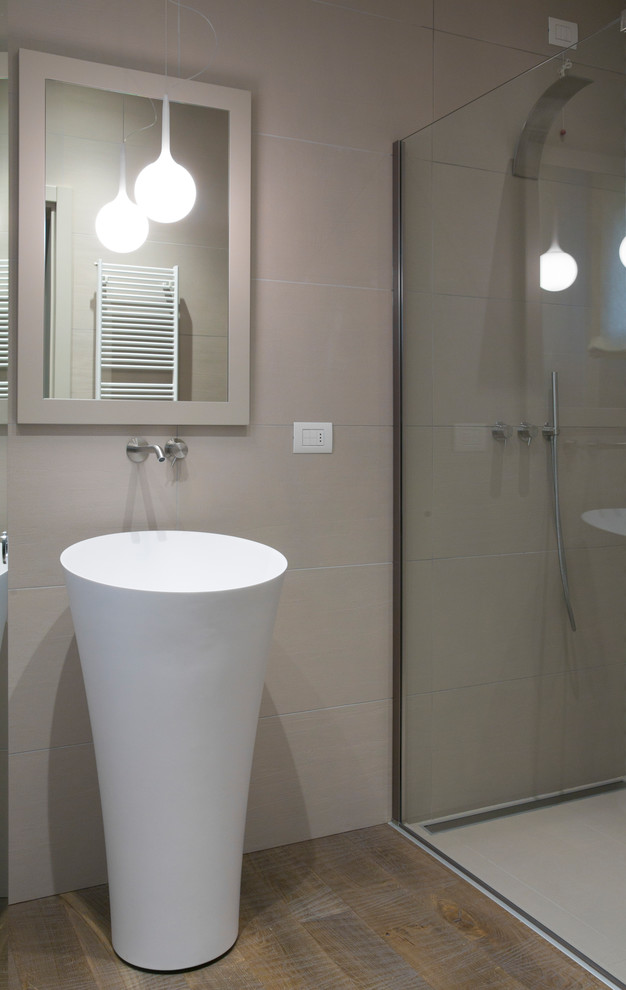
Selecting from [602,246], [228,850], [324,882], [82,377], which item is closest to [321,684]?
[324,882]

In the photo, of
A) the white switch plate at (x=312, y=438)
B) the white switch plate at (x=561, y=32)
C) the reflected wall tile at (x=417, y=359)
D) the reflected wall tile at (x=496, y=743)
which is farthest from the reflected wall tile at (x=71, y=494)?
the white switch plate at (x=561, y=32)

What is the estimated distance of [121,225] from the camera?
2.00 meters

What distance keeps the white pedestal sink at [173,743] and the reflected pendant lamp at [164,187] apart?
0.92m

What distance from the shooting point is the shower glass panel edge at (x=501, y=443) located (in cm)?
169

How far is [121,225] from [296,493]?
2.76ft

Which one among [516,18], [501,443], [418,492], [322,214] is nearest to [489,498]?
[501,443]

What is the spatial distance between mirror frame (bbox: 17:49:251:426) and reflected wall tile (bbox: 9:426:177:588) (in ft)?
0.20

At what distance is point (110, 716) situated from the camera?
161 centimetres

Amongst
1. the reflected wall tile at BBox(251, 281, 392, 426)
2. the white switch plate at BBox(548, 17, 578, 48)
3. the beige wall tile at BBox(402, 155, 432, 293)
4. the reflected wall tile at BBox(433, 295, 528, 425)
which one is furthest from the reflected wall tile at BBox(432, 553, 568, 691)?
the white switch plate at BBox(548, 17, 578, 48)

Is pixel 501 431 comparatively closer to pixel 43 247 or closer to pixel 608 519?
pixel 608 519

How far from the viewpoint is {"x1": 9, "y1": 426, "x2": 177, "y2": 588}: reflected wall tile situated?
1.95 m

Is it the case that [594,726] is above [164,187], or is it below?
below

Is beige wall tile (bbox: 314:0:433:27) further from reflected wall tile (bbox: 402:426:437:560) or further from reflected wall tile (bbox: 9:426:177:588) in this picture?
reflected wall tile (bbox: 9:426:177:588)

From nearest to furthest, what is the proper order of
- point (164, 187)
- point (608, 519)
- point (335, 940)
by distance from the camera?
1. point (608, 519)
2. point (335, 940)
3. point (164, 187)
